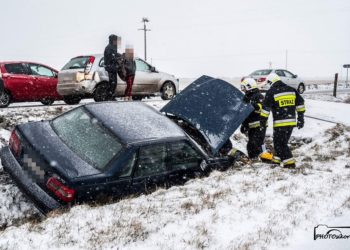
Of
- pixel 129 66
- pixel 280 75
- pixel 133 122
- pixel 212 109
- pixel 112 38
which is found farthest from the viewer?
pixel 280 75

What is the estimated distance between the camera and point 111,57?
9.55 metres

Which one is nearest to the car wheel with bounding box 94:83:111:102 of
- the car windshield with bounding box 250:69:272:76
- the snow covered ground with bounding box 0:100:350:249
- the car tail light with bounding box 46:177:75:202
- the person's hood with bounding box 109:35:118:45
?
the person's hood with bounding box 109:35:118:45

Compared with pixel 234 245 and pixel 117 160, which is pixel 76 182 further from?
pixel 234 245

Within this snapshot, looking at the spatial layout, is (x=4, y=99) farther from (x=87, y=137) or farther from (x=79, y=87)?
(x=87, y=137)

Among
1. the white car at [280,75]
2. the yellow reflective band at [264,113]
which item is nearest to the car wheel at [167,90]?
the yellow reflective band at [264,113]

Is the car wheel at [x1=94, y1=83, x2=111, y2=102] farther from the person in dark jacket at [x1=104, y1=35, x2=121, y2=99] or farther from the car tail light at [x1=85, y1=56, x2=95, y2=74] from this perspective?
the person in dark jacket at [x1=104, y1=35, x2=121, y2=99]

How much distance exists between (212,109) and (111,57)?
13.6ft

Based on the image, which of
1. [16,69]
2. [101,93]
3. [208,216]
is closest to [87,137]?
[208,216]

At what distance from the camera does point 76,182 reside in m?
4.26

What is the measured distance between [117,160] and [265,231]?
188 cm

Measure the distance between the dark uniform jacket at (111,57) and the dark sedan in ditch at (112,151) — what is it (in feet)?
12.3

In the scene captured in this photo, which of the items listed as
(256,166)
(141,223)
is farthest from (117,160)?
(256,166)

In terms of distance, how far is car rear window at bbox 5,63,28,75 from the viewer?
10601mm

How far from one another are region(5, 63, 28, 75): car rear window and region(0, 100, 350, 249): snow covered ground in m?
5.69
